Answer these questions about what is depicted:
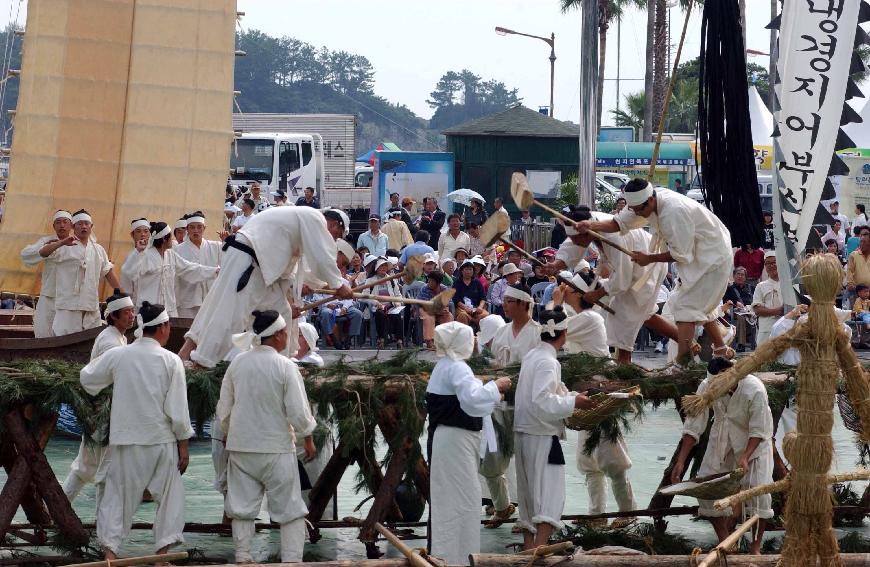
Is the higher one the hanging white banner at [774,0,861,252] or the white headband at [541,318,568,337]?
the hanging white banner at [774,0,861,252]

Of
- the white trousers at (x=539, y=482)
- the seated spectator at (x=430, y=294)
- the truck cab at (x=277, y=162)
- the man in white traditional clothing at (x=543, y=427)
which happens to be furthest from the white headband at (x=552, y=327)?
the truck cab at (x=277, y=162)

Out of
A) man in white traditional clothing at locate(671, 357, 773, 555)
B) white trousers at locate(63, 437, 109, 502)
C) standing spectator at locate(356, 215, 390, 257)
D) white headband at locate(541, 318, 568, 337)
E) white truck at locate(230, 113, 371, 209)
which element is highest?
white truck at locate(230, 113, 371, 209)

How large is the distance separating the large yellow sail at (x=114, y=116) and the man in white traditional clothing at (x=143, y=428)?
24.8 feet

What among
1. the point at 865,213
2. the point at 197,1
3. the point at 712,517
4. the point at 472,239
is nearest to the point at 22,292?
the point at 197,1

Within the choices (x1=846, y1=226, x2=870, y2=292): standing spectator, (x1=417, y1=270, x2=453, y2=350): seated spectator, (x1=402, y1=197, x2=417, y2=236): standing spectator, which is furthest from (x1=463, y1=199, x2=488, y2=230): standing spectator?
(x1=846, y1=226, x2=870, y2=292): standing spectator

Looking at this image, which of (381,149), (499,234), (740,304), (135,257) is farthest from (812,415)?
(381,149)

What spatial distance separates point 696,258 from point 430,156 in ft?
Answer: 63.3

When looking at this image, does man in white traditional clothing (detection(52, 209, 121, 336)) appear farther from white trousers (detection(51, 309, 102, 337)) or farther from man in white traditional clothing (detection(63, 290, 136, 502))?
man in white traditional clothing (detection(63, 290, 136, 502))

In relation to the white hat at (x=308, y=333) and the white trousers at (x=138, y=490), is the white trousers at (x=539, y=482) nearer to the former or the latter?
the white trousers at (x=138, y=490)

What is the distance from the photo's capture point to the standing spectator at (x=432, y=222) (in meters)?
22.1

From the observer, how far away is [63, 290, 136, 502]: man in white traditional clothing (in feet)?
30.1

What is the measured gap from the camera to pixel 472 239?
20.0 m

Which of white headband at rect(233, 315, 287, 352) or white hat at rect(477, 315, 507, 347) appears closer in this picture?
white headband at rect(233, 315, 287, 352)

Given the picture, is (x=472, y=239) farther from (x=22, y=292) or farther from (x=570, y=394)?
(x=570, y=394)
